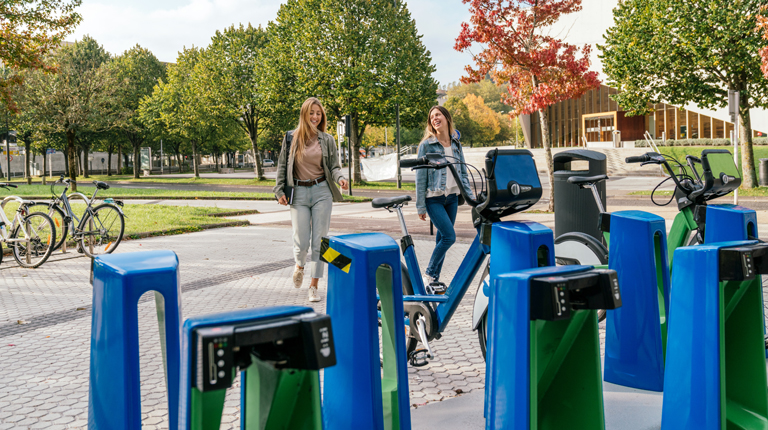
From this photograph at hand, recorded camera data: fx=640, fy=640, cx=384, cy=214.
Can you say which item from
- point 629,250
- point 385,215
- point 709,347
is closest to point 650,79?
point 385,215

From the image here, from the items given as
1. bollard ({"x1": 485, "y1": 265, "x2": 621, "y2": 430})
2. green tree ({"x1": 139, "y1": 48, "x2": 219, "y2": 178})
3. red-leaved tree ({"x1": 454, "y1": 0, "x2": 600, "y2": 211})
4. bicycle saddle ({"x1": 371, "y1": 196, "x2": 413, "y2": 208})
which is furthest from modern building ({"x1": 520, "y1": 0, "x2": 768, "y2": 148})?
bollard ({"x1": 485, "y1": 265, "x2": 621, "y2": 430})

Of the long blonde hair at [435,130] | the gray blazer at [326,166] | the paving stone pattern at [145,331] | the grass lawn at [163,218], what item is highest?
the long blonde hair at [435,130]

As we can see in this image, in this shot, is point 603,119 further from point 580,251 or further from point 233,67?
point 580,251

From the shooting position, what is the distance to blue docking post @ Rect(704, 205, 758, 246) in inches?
152

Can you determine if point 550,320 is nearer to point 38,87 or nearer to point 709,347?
point 709,347

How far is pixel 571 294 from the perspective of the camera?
2.20 metres

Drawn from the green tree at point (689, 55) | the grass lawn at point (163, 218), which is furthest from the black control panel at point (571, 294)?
the green tree at point (689, 55)

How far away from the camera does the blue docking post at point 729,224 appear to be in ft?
12.7

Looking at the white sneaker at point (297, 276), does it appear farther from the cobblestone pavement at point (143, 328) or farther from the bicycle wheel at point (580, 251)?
the bicycle wheel at point (580, 251)

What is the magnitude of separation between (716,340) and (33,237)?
8.63 m

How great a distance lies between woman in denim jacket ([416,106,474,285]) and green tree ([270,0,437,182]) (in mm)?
23060

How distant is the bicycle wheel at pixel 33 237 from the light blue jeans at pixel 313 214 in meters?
4.21

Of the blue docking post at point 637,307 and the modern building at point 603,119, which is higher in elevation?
the modern building at point 603,119

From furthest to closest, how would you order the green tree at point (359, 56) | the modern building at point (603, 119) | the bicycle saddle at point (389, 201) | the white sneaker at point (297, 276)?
1. the modern building at point (603, 119)
2. the green tree at point (359, 56)
3. the white sneaker at point (297, 276)
4. the bicycle saddle at point (389, 201)
